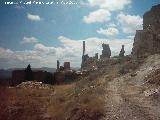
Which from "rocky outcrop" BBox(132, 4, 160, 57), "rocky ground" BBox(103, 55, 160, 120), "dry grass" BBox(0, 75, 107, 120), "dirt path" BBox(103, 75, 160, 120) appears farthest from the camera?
"rocky outcrop" BBox(132, 4, 160, 57)

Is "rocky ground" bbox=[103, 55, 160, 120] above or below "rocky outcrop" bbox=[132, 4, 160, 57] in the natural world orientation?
below

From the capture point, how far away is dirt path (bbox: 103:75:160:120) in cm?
1669

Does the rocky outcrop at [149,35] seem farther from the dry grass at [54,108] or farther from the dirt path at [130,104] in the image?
the dry grass at [54,108]

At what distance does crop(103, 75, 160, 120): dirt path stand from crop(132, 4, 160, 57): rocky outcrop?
59.6ft

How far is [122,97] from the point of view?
2119 cm

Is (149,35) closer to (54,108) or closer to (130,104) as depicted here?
(54,108)

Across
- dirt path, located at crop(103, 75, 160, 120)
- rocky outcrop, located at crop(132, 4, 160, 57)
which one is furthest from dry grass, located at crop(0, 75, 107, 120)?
rocky outcrop, located at crop(132, 4, 160, 57)

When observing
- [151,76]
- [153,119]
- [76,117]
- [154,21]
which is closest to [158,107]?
[153,119]

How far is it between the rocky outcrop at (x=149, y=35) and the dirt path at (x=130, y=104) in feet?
59.6

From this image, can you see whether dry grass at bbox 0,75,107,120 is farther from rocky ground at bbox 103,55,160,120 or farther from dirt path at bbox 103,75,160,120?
rocky ground at bbox 103,55,160,120

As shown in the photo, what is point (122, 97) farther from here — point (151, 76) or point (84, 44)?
point (84, 44)

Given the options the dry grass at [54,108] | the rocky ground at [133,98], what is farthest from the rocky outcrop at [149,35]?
the dry grass at [54,108]

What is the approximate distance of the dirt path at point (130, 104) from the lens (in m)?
16.7

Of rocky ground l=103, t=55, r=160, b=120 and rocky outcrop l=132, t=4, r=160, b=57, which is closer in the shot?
rocky ground l=103, t=55, r=160, b=120
